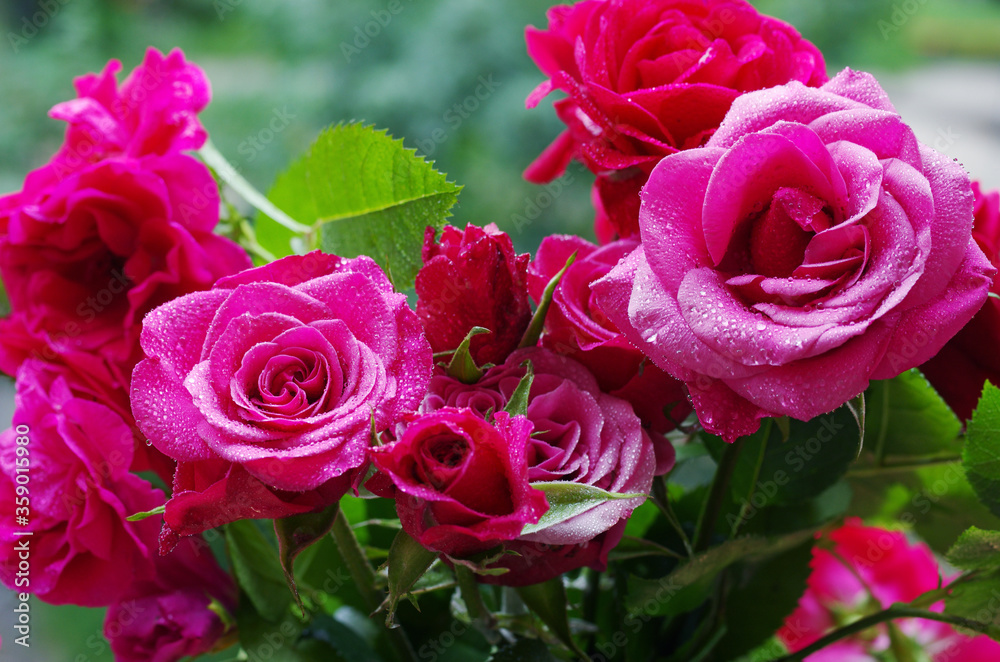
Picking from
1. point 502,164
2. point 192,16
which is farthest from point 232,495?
point 192,16

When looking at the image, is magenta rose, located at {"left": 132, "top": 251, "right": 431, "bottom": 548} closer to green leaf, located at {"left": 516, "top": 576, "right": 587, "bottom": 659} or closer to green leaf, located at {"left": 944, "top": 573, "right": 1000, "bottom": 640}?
green leaf, located at {"left": 516, "top": 576, "right": 587, "bottom": 659}

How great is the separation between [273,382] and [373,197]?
0.41 feet

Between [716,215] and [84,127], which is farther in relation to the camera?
[84,127]

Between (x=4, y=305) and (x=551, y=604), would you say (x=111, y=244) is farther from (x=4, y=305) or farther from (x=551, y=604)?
(x=551, y=604)

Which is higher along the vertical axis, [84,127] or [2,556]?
[84,127]

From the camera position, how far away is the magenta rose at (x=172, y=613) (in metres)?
0.36

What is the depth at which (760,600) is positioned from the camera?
0.43m

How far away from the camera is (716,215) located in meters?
0.26

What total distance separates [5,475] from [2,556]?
3cm

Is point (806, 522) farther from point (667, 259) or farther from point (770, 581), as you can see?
point (667, 259)

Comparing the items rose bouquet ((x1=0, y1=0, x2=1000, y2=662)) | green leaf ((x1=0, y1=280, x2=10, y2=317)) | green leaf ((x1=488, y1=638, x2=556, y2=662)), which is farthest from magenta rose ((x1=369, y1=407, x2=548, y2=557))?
green leaf ((x1=0, y1=280, x2=10, y2=317))

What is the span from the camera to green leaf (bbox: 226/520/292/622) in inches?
14.6

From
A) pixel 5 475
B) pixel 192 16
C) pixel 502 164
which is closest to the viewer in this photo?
pixel 5 475

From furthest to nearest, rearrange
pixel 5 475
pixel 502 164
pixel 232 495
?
pixel 502 164 → pixel 5 475 → pixel 232 495
